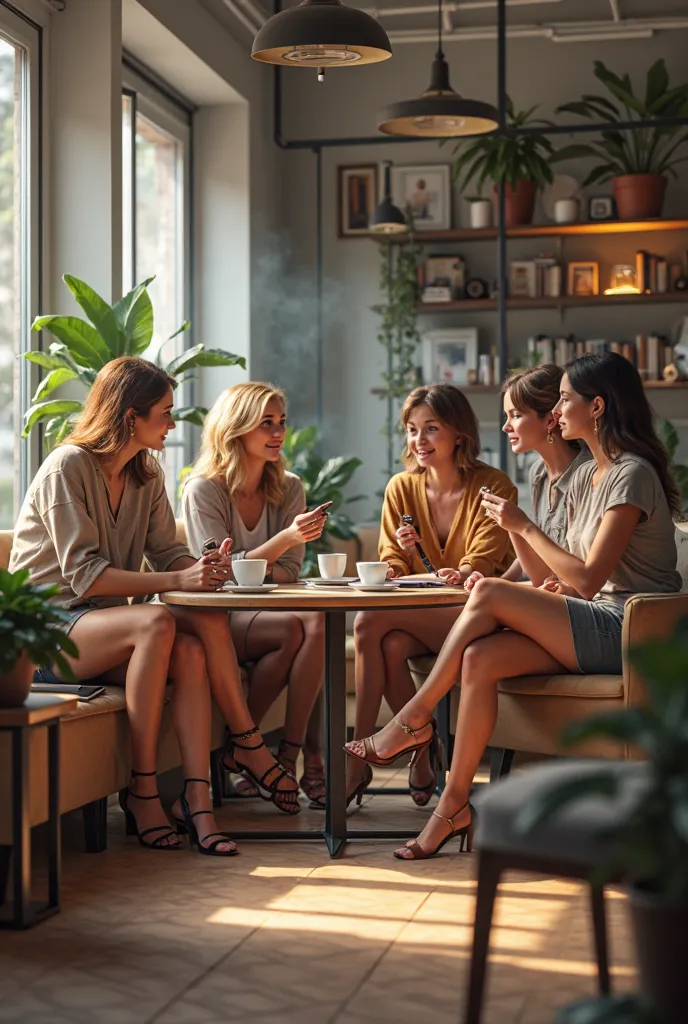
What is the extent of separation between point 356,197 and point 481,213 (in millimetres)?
764

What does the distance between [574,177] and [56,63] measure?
303 centimetres

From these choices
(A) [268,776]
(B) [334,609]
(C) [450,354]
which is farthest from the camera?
(C) [450,354]

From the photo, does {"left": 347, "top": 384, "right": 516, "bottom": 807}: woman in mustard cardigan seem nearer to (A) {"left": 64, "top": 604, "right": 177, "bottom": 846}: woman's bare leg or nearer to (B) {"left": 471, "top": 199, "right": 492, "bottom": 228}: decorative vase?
(A) {"left": 64, "top": 604, "right": 177, "bottom": 846}: woman's bare leg

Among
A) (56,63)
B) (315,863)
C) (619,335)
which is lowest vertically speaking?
(315,863)

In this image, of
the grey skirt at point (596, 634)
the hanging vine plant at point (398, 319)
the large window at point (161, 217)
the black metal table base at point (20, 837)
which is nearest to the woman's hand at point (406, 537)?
the grey skirt at point (596, 634)

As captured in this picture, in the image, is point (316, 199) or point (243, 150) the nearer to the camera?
point (243, 150)

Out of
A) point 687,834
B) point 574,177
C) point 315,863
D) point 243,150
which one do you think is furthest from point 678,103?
point 687,834

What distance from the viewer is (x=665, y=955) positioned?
153 centimetres

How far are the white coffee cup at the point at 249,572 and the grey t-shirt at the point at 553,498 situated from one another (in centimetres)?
84

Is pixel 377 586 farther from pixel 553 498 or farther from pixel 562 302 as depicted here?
pixel 562 302

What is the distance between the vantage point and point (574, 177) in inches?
264

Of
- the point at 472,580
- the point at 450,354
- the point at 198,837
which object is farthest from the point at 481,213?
the point at 198,837

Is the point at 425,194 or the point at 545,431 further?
the point at 425,194

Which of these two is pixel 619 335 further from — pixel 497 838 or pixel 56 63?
pixel 497 838
